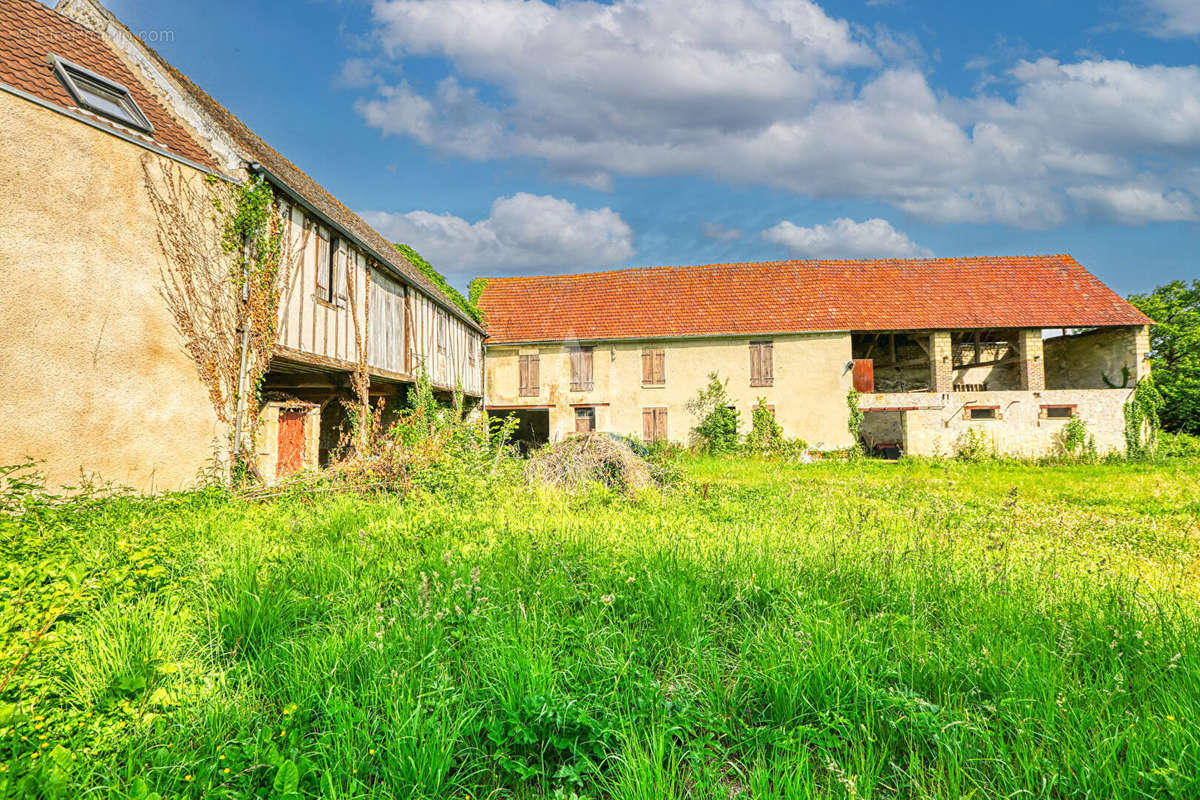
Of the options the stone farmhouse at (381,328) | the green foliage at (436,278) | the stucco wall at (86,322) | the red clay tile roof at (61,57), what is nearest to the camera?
the stucco wall at (86,322)

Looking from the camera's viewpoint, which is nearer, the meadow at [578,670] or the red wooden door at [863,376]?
the meadow at [578,670]

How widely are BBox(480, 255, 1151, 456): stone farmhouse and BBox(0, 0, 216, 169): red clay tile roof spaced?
14187 millimetres

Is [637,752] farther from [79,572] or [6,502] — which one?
[6,502]

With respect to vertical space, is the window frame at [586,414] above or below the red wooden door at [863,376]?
below

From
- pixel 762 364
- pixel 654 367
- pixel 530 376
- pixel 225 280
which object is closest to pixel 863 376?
pixel 762 364

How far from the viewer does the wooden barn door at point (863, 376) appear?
20453mm

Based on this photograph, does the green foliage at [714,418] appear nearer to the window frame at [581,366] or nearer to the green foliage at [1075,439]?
the window frame at [581,366]

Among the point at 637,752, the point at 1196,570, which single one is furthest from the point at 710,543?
the point at 1196,570

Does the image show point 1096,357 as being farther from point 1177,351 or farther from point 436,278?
point 436,278

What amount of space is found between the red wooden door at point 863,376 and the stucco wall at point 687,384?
30 centimetres

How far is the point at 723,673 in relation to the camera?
2.82m

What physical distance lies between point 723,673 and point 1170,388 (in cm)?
2867

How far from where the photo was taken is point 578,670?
2666 millimetres

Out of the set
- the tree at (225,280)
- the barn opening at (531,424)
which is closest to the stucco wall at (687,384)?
the barn opening at (531,424)
